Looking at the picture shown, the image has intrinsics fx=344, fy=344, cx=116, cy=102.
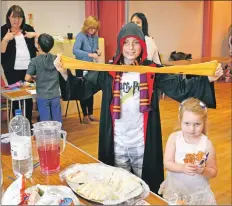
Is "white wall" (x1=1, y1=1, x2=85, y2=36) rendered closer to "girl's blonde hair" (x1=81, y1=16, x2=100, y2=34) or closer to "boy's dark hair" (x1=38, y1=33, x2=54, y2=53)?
"girl's blonde hair" (x1=81, y1=16, x2=100, y2=34)

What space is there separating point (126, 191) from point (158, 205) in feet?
0.36

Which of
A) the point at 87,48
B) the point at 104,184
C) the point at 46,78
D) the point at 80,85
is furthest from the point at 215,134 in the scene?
the point at 104,184

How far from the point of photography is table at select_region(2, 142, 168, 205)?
42.6 inches

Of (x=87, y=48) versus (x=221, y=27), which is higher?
(x=221, y=27)

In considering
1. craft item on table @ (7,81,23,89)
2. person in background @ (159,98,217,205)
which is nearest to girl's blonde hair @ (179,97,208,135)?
person in background @ (159,98,217,205)

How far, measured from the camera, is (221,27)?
27.2 feet

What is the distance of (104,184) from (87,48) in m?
3.39

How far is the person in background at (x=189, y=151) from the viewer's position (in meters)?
1.31

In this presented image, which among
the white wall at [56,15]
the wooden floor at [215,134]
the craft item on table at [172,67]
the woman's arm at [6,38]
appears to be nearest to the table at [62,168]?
the craft item on table at [172,67]

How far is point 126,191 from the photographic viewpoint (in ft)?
3.52

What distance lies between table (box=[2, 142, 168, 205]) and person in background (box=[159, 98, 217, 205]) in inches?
9.5

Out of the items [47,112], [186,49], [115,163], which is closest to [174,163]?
[115,163]

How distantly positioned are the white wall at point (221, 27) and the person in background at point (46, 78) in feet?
18.8

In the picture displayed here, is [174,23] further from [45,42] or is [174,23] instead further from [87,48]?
[45,42]
